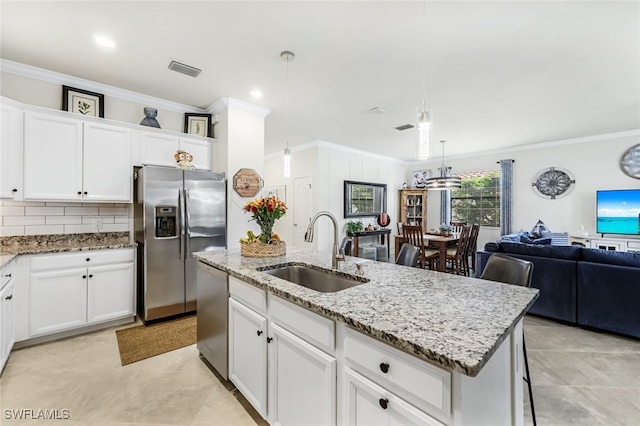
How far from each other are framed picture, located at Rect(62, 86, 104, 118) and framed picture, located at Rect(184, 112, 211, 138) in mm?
904

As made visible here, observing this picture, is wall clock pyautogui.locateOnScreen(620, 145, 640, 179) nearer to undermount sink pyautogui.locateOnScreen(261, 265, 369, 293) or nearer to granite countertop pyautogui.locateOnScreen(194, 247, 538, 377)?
granite countertop pyautogui.locateOnScreen(194, 247, 538, 377)

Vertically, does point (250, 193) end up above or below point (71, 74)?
below

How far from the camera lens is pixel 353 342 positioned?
111cm

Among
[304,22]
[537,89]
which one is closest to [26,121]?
[304,22]

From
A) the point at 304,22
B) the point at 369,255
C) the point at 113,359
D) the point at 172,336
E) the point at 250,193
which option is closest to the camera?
the point at 304,22

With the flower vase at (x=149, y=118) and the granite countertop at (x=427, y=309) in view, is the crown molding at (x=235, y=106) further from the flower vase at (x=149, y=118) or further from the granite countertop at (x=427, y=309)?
the granite countertop at (x=427, y=309)

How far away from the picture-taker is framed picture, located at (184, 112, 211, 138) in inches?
147

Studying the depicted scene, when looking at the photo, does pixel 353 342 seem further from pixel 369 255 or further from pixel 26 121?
pixel 369 255

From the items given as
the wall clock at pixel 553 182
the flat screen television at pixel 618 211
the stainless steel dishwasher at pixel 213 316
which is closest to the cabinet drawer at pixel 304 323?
the stainless steel dishwasher at pixel 213 316

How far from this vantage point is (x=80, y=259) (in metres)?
2.77

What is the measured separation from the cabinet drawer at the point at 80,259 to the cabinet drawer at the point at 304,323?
234 cm

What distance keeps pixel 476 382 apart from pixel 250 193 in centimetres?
329

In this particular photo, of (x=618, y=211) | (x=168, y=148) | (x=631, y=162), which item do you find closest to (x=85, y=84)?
(x=168, y=148)

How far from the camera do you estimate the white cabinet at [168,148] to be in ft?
10.7
